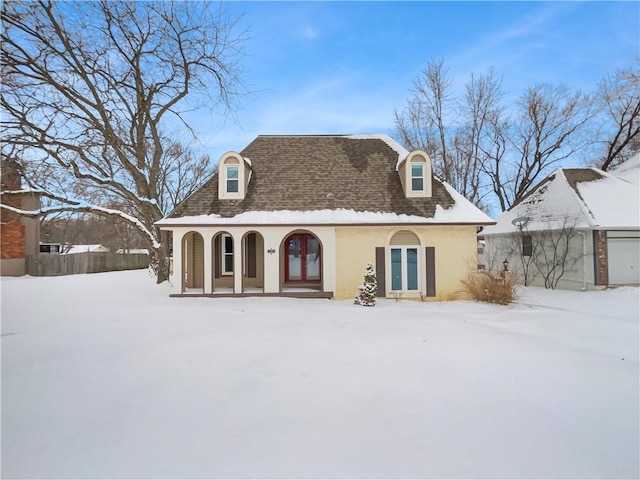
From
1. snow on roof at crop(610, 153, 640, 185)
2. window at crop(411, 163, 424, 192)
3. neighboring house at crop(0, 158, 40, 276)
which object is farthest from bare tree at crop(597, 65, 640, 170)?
neighboring house at crop(0, 158, 40, 276)

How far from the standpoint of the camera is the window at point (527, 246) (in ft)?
59.1

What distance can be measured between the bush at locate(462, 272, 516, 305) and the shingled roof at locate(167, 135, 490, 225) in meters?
2.84

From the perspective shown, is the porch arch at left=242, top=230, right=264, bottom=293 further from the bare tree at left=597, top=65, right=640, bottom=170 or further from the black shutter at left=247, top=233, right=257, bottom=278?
the bare tree at left=597, top=65, right=640, bottom=170

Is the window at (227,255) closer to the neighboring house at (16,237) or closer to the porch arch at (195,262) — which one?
the porch arch at (195,262)

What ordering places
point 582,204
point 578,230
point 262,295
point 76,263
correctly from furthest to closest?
1. point 76,263
2. point 582,204
3. point 578,230
4. point 262,295

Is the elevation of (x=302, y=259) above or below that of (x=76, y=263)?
above

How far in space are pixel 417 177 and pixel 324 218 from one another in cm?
417

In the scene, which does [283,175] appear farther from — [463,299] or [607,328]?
[607,328]

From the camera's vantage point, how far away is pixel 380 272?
41.2ft

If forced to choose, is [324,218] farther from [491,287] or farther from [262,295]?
[491,287]

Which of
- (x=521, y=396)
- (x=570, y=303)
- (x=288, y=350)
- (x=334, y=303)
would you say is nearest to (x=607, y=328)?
(x=570, y=303)

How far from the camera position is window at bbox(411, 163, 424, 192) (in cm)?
1339

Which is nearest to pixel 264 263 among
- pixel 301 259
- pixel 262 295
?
pixel 262 295

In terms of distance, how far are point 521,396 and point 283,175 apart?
11.6 metres
